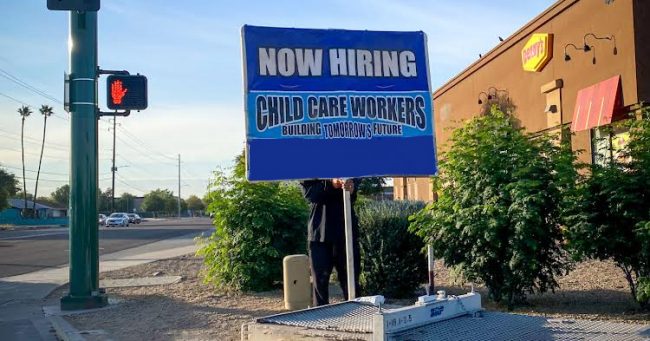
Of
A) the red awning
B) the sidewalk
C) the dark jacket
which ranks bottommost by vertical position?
the sidewalk

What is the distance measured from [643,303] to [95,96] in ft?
26.1

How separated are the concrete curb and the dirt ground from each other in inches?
4.4

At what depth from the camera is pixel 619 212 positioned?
7.28 m

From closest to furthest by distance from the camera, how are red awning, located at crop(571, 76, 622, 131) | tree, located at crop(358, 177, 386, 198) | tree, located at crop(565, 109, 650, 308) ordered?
tree, located at crop(565, 109, 650, 308) → red awning, located at crop(571, 76, 622, 131) → tree, located at crop(358, 177, 386, 198)

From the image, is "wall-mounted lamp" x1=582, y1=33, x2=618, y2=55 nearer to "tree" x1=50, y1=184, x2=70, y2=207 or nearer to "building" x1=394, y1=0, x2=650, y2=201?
"building" x1=394, y1=0, x2=650, y2=201

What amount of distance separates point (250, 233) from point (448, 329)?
21.7ft

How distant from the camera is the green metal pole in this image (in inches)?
397

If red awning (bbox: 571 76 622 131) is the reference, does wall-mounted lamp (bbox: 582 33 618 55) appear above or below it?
above

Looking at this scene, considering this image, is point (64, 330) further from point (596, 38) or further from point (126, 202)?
point (126, 202)

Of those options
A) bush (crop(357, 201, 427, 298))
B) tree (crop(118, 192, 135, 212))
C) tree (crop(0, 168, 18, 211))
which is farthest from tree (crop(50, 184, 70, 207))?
bush (crop(357, 201, 427, 298))

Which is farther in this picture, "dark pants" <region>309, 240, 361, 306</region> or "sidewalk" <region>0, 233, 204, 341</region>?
"sidewalk" <region>0, 233, 204, 341</region>

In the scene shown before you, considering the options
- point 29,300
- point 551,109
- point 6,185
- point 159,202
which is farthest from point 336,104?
point 159,202

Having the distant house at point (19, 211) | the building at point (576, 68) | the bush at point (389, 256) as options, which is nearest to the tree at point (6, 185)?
the distant house at point (19, 211)

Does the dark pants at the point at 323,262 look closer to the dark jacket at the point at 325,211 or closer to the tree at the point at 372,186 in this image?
Result: the dark jacket at the point at 325,211
